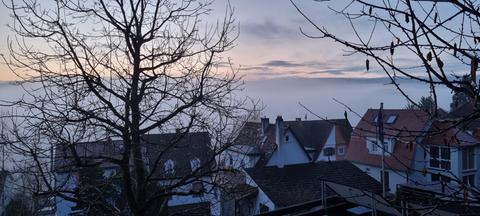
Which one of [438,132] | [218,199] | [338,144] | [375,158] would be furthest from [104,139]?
[338,144]

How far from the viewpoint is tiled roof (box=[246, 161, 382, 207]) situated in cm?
1332

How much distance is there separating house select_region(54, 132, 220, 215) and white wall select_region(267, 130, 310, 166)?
11605mm

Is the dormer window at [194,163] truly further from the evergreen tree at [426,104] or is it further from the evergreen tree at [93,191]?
the evergreen tree at [426,104]

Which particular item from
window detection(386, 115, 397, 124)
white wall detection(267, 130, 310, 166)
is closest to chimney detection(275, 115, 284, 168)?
white wall detection(267, 130, 310, 166)

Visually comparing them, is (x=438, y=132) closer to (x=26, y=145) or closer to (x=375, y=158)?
(x=26, y=145)

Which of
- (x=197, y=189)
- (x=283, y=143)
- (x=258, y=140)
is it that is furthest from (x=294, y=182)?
(x=197, y=189)

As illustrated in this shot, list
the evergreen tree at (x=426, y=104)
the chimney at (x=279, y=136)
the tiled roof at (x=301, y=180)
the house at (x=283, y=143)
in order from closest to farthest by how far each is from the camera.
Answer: the evergreen tree at (x=426, y=104)
the house at (x=283, y=143)
the tiled roof at (x=301, y=180)
the chimney at (x=279, y=136)

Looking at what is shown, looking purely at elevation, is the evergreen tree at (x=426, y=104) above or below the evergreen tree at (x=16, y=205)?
above

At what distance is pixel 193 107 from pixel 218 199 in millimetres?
2122

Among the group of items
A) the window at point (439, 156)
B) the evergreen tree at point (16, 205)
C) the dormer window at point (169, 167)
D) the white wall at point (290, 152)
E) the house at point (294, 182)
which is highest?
the window at point (439, 156)

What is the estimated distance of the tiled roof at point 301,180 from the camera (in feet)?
43.7

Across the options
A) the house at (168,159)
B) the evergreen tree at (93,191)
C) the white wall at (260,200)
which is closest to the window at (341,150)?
the white wall at (260,200)

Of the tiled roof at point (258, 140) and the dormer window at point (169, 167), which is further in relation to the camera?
the tiled roof at point (258, 140)

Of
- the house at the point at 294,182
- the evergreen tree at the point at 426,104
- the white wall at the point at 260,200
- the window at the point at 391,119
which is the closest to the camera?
the evergreen tree at the point at 426,104
